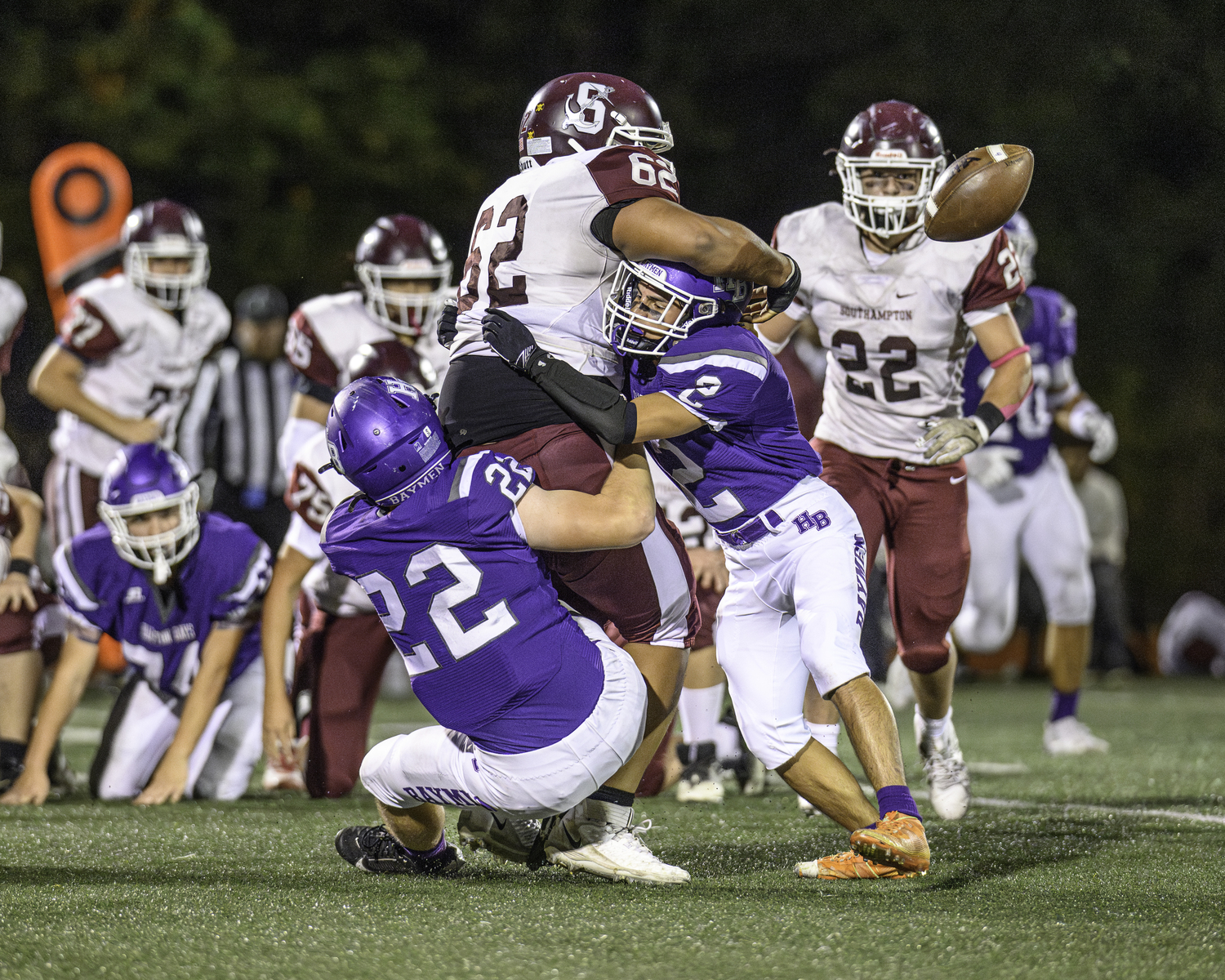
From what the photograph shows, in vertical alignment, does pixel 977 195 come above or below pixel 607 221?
above

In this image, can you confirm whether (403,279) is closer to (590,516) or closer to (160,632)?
A: (160,632)

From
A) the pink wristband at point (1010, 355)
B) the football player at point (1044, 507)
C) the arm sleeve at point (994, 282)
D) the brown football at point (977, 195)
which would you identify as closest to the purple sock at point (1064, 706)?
the football player at point (1044, 507)

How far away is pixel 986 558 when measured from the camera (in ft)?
21.7

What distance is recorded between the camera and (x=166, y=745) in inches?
201

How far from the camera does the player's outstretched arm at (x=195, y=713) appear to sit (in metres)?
4.83

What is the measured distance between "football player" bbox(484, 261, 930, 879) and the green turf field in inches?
8.1

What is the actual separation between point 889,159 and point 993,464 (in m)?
2.36

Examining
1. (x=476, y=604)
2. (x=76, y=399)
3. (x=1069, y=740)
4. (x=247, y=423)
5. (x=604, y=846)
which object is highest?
(x=76, y=399)

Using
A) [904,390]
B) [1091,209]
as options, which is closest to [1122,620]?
[1091,209]

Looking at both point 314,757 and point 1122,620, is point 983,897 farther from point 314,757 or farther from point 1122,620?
point 1122,620

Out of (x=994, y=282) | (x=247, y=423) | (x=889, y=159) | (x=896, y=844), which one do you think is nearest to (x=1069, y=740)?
(x=994, y=282)

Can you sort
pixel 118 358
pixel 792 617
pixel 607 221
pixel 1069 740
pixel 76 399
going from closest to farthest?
1. pixel 607 221
2. pixel 792 617
3. pixel 1069 740
4. pixel 76 399
5. pixel 118 358

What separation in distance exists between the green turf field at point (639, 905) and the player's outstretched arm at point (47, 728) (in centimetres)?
14

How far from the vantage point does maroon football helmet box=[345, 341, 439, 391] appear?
194 inches
